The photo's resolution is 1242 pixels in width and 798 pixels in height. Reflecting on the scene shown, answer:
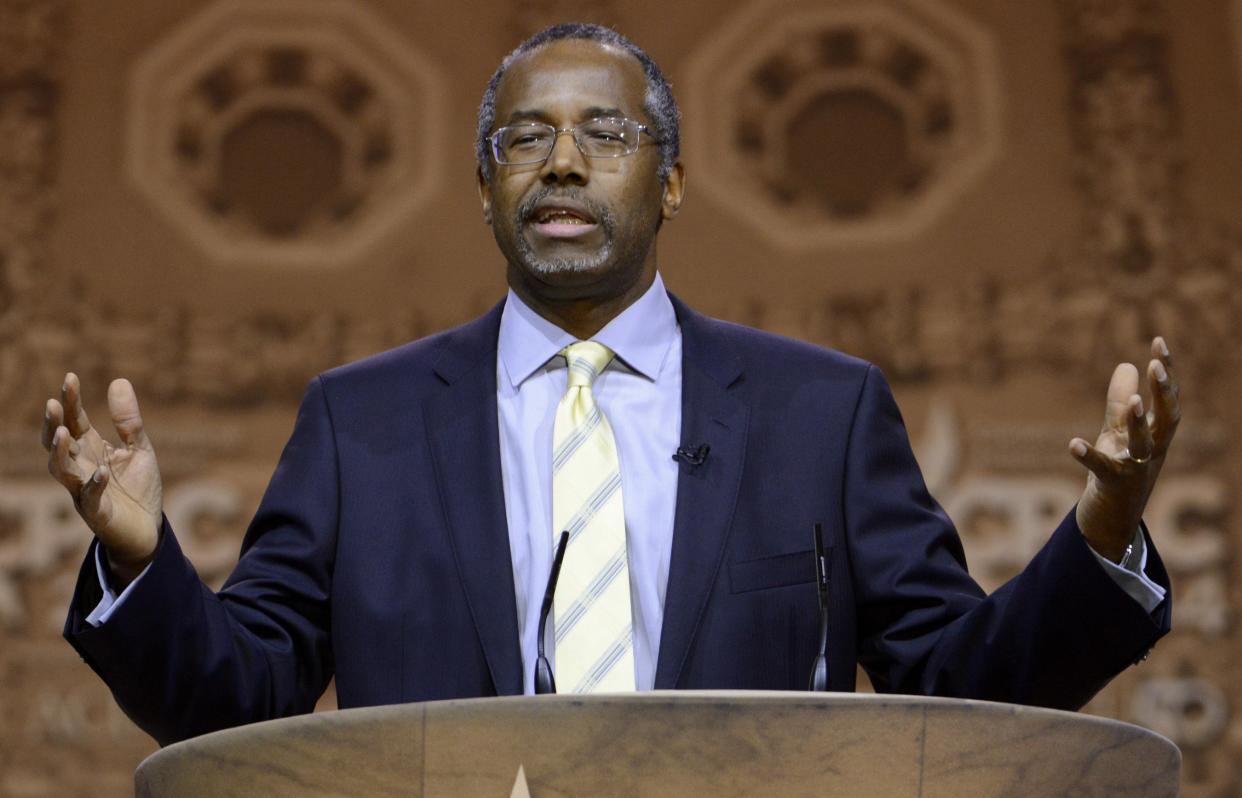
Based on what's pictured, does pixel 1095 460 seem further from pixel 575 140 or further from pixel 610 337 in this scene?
pixel 575 140

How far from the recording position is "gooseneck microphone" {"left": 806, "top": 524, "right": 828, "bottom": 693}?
187cm

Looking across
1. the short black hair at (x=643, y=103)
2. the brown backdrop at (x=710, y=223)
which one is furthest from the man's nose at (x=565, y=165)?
the brown backdrop at (x=710, y=223)

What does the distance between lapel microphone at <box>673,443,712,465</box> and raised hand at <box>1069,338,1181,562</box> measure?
49 centimetres

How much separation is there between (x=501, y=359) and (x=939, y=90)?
91.4 inches

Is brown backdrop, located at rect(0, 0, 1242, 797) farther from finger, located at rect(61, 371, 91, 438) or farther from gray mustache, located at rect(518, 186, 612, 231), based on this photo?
finger, located at rect(61, 371, 91, 438)

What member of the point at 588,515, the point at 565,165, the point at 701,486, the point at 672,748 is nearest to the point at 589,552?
the point at 588,515

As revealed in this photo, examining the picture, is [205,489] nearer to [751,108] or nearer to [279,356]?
[279,356]

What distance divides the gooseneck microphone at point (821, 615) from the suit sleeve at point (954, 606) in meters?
0.11

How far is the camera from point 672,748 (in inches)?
53.0

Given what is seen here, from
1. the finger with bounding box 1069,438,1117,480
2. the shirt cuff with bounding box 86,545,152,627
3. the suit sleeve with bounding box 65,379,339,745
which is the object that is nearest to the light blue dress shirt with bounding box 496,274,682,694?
the suit sleeve with bounding box 65,379,339,745

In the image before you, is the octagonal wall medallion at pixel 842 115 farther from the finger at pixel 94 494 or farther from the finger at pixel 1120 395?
the finger at pixel 94 494

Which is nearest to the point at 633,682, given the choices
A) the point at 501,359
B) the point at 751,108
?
the point at 501,359

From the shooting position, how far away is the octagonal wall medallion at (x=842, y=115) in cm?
436

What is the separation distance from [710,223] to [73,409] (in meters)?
2.69
